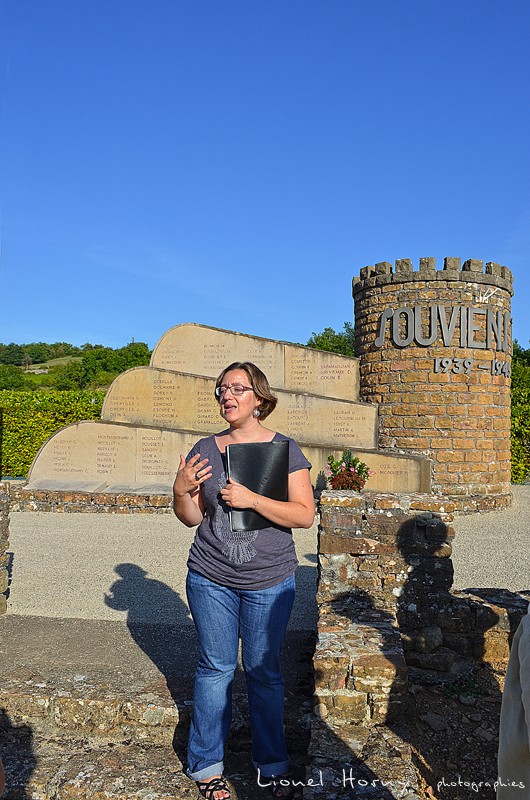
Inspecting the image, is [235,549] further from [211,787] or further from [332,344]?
[332,344]

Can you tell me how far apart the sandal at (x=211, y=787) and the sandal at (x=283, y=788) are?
Result: 180 mm

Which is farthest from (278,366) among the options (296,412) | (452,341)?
(452,341)

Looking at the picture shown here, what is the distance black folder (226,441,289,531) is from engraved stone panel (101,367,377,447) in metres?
8.91

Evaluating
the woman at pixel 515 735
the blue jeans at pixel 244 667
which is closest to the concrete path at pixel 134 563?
the blue jeans at pixel 244 667

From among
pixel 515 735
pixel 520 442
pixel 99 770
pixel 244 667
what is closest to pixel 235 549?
pixel 244 667

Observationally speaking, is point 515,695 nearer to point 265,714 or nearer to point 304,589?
point 265,714

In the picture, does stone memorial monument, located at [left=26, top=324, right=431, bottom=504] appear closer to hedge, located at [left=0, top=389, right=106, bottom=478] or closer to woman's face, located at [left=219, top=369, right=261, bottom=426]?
hedge, located at [left=0, top=389, right=106, bottom=478]

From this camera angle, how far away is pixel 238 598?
2543 millimetres

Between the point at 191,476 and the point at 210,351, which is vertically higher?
the point at 210,351

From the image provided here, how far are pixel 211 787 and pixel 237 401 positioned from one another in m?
1.55

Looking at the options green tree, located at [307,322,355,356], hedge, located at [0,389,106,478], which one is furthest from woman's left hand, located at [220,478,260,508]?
green tree, located at [307,322,355,356]

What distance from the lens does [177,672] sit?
350 centimetres

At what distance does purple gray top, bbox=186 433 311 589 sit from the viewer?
2482 millimetres

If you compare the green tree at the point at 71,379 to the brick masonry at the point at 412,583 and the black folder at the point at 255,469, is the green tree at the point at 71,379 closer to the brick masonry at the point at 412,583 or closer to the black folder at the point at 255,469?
the brick masonry at the point at 412,583
